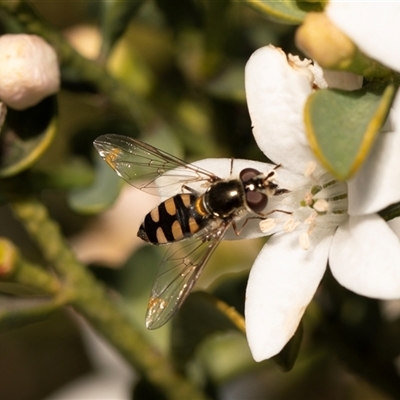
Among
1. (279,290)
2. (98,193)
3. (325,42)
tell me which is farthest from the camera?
(98,193)

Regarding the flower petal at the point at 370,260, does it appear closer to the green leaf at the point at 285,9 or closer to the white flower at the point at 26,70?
the green leaf at the point at 285,9

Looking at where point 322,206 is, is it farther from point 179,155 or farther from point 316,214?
point 179,155

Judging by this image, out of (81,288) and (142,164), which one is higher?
(142,164)

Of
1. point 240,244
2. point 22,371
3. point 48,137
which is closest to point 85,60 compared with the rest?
point 48,137

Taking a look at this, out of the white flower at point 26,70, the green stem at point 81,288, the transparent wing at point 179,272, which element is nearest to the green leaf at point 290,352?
the transparent wing at point 179,272

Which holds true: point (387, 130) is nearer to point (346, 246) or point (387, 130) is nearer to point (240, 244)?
point (346, 246)

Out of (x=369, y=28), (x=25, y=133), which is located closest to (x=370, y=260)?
(x=369, y=28)

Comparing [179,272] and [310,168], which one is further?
[179,272]
